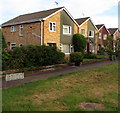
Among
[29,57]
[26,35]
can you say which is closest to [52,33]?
[26,35]

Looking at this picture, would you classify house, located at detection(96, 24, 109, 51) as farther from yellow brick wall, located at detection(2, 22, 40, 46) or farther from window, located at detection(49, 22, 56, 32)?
yellow brick wall, located at detection(2, 22, 40, 46)

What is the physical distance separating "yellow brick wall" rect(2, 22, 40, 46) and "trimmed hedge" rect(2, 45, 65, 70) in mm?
7254

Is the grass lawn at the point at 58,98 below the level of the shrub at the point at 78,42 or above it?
below

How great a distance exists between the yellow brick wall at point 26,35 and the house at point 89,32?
8906 mm

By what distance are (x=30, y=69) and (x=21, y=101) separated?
701cm

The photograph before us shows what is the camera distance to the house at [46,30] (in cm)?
2133

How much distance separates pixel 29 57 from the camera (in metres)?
13.1

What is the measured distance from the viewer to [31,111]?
4.91 meters

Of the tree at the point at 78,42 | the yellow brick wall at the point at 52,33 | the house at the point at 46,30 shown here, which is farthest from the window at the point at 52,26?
the tree at the point at 78,42

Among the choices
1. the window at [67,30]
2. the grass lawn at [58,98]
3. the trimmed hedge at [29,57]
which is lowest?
the grass lawn at [58,98]

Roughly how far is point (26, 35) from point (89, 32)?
42.3 feet

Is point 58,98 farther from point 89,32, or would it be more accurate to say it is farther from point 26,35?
point 89,32

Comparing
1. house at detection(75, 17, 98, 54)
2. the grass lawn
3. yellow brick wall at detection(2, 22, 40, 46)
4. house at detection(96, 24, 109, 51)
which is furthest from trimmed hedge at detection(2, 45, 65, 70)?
house at detection(96, 24, 109, 51)

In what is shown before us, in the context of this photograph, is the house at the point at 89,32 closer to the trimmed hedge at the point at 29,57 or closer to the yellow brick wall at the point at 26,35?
the yellow brick wall at the point at 26,35
